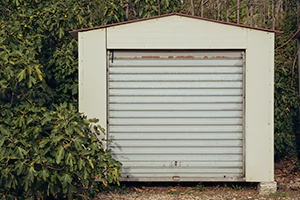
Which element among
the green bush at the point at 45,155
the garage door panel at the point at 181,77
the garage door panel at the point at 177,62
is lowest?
the green bush at the point at 45,155

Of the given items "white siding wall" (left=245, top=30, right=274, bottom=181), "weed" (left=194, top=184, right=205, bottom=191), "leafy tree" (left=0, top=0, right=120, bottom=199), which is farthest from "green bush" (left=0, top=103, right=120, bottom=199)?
"white siding wall" (left=245, top=30, right=274, bottom=181)

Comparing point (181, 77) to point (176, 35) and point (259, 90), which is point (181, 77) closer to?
point (176, 35)

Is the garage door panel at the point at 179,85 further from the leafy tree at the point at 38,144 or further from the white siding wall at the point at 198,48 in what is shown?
the leafy tree at the point at 38,144

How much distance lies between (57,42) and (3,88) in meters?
3.36

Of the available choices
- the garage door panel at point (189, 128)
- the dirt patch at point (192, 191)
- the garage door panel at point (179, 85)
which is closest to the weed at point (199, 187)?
the dirt patch at point (192, 191)

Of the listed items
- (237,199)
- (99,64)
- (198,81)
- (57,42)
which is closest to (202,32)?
(198,81)

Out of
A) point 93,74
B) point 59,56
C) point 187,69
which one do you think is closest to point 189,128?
point 187,69

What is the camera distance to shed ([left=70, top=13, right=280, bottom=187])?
8703mm

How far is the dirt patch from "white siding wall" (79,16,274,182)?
1.83 feet

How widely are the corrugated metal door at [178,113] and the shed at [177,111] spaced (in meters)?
0.02

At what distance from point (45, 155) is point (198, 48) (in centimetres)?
290

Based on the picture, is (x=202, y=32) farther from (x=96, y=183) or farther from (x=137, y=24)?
(x=96, y=183)

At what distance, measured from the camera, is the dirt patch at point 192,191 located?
864 cm

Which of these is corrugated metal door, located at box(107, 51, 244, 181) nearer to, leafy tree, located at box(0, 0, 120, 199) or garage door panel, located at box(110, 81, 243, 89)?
garage door panel, located at box(110, 81, 243, 89)
